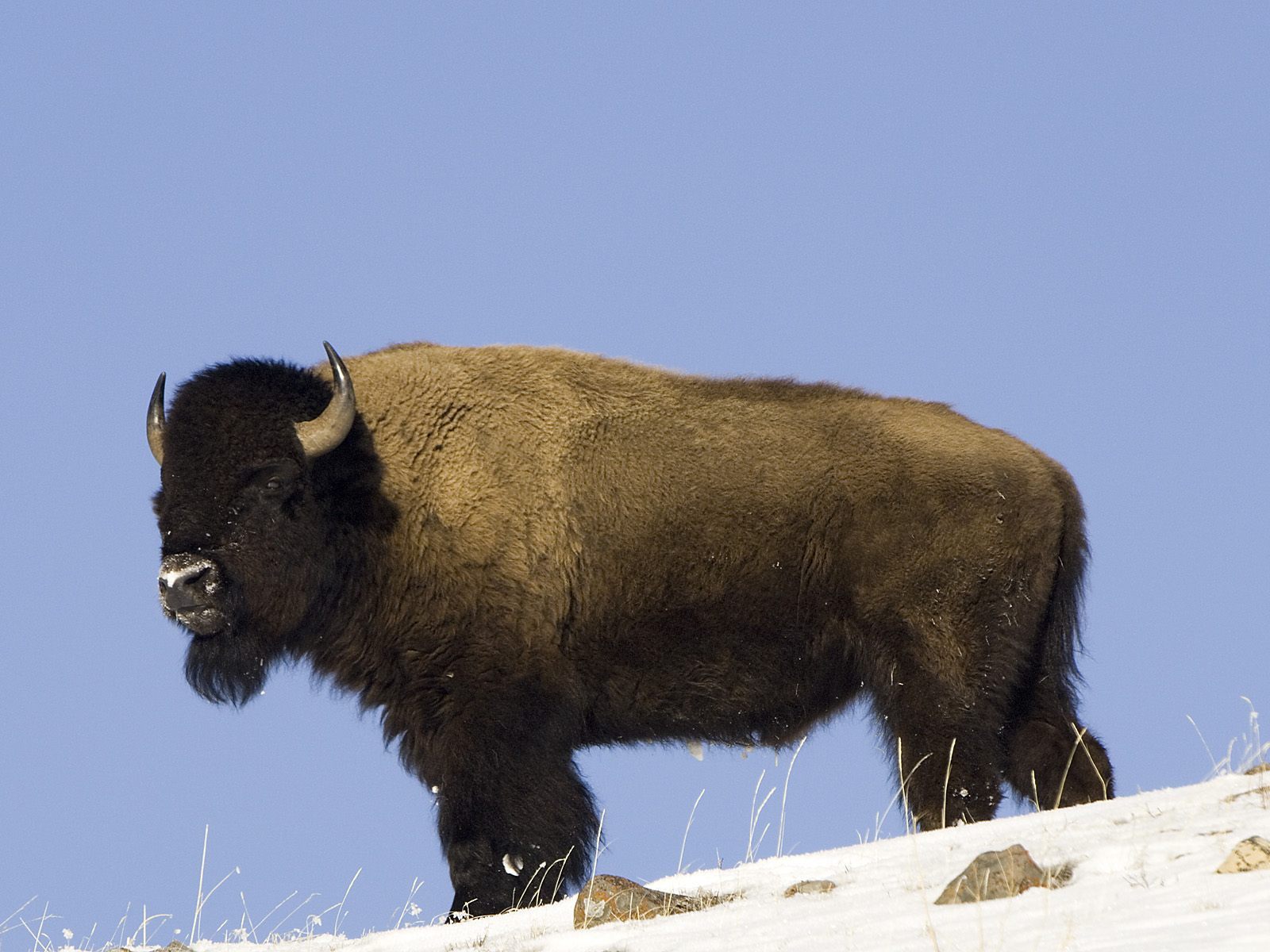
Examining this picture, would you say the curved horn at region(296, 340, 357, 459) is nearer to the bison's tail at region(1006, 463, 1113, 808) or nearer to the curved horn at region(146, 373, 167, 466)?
the curved horn at region(146, 373, 167, 466)

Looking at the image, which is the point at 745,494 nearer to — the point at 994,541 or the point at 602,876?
the point at 994,541

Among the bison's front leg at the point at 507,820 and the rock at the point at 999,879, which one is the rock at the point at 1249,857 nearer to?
the rock at the point at 999,879

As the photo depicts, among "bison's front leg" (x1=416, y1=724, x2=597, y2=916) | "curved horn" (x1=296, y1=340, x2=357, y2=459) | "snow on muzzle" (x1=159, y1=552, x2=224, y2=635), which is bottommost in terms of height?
"bison's front leg" (x1=416, y1=724, x2=597, y2=916)

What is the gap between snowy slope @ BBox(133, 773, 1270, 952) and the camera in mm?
3760

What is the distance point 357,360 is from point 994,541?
3605mm

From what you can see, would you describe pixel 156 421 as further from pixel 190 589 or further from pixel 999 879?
pixel 999 879

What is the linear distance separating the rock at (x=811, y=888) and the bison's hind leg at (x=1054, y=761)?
267 centimetres

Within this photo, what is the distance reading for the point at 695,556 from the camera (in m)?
8.00

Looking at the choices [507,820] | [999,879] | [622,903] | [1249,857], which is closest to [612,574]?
[507,820]

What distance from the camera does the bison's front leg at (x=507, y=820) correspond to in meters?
7.14

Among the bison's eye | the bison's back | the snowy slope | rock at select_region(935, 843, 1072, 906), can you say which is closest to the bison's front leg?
the bison's back

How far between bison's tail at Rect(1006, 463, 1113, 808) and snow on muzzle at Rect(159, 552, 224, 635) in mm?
4055

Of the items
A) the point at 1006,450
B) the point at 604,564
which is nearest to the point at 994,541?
A: the point at 1006,450

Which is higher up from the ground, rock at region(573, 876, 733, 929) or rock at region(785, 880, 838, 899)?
rock at region(785, 880, 838, 899)
